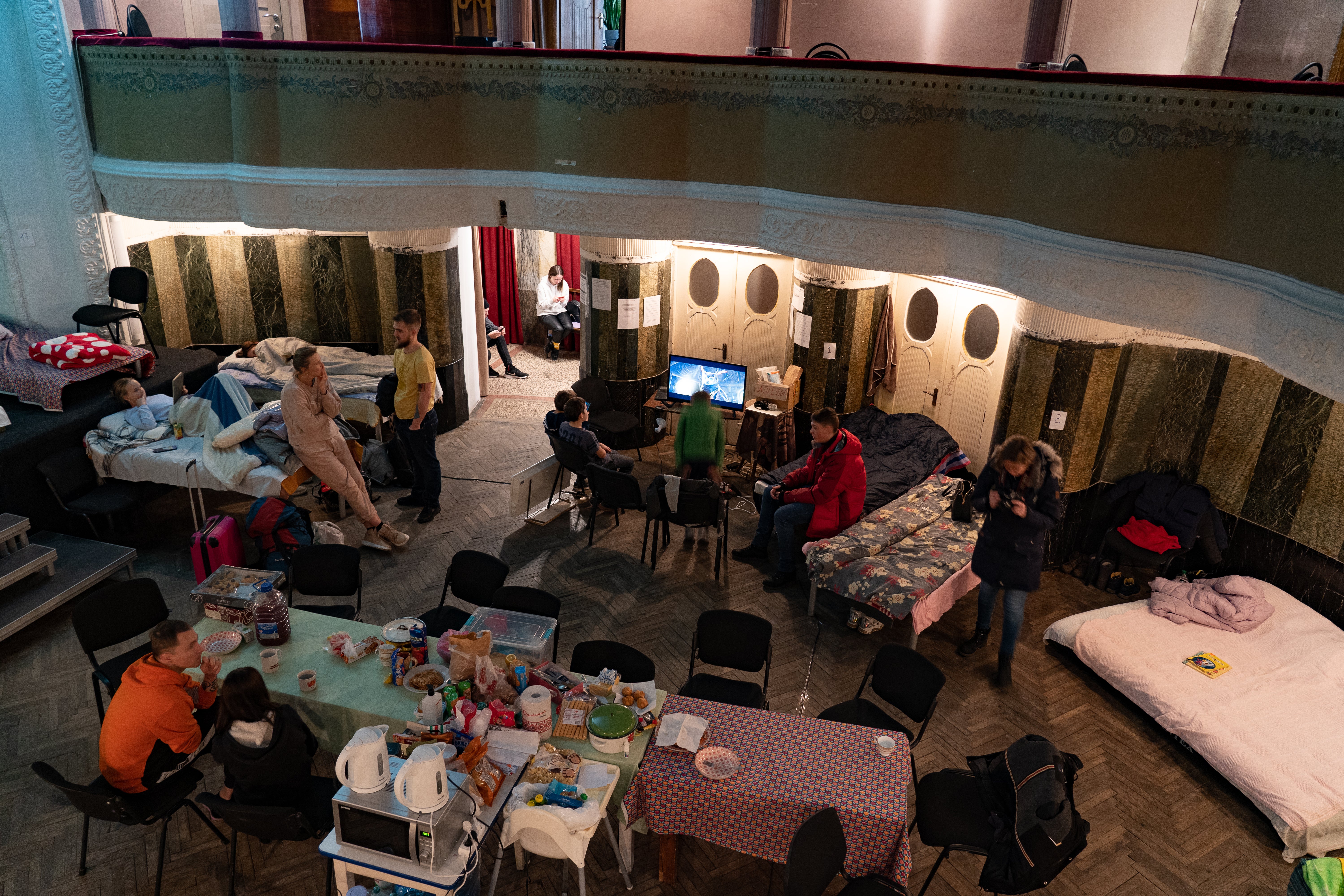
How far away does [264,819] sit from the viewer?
4.12 meters

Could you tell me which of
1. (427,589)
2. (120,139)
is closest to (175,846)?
(427,589)

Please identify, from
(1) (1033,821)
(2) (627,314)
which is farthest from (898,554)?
(2) (627,314)

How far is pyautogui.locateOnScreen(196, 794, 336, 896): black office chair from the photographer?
161 inches

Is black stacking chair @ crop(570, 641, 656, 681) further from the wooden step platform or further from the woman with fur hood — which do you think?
the wooden step platform

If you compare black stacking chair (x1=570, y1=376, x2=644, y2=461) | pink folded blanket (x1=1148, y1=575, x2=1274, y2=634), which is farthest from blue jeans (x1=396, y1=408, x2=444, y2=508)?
pink folded blanket (x1=1148, y1=575, x2=1274, y2=634)

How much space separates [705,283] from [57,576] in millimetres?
6836

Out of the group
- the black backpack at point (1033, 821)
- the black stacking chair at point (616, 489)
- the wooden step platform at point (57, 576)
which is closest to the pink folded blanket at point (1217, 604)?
the black backpack at point (1033, 821)

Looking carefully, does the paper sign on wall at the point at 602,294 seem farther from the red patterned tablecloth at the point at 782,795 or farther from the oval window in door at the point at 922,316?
the red patterned tablecloth at the point at 782,795

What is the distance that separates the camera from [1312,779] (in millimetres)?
5305

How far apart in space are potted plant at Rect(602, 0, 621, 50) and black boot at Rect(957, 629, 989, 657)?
666cm

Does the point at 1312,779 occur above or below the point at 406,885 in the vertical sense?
below

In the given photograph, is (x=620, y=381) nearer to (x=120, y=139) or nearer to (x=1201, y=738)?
(x=120, y=139)

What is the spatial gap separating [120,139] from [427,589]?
4892 millimetres

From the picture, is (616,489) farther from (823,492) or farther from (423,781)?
(423,781)
